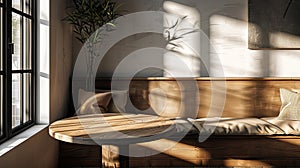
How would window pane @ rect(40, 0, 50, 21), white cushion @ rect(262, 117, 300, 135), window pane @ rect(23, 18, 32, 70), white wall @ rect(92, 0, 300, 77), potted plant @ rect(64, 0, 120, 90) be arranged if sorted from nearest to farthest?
window pane @ rect(23, 18, 32, 70) < window pane @ rect(40, 0, 50, 21) < white cushion @ rect(262, 117, 300, 135) < potted plant @ rect(64, 0, 120, 90) < white wall @ rect(92, 0, 300, 77)

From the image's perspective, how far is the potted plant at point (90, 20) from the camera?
4.46 m

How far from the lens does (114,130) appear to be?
2.72 meters

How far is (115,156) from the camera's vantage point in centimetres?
288

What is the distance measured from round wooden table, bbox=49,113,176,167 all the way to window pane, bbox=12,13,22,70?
59 centimetres

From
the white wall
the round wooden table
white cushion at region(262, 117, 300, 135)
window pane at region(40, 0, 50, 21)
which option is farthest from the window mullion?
white cushion at region(262, 117, 300, 135)

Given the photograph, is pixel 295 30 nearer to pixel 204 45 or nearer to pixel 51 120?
pixel 204 45

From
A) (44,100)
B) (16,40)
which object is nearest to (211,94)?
(44,100)

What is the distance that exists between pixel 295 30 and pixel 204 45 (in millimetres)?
1031

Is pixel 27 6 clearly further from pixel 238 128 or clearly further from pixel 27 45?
pixel 238 128

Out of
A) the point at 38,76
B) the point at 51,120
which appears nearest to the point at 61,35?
the point at 38,76

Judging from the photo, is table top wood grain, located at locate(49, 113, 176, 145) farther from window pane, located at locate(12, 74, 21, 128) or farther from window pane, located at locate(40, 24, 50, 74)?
window pane, located at locate(40, 24, 50, 74)

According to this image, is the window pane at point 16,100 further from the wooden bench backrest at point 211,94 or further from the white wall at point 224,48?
the white wall at point 224,48

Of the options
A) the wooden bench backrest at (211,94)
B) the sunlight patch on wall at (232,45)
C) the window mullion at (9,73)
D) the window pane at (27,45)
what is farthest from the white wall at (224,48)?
the window mullion at (9,73)

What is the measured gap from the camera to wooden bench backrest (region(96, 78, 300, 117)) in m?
4.70
